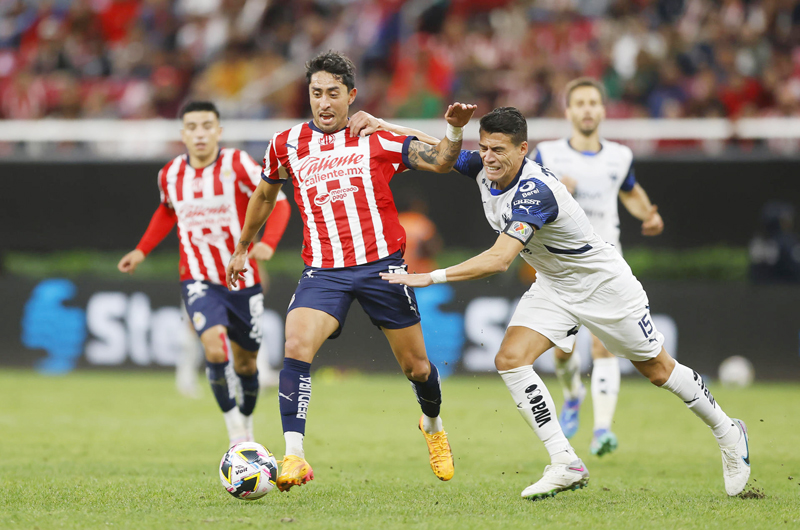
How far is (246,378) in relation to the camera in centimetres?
789

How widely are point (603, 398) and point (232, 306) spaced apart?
3064 millimetres

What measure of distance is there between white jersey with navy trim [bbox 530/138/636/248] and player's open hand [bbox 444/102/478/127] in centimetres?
244

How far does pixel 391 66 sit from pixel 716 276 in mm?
6352

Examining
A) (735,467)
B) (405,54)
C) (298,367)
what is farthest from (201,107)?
(405,54)

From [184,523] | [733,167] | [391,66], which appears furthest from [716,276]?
[184,523]

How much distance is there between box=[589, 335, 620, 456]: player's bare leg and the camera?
7605mm

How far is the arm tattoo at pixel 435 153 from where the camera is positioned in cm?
604

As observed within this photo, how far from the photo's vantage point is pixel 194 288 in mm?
7797

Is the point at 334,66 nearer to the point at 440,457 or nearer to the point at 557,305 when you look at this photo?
the point at 557,305

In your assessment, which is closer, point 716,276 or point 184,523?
point 184,523

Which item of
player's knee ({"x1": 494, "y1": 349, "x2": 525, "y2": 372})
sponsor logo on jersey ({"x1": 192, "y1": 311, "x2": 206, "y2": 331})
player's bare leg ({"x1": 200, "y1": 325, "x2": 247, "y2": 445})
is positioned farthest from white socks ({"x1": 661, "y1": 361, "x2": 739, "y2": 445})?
sponsor logo on jersey ({"x1": 192, "y1": 311, "x2": 206, "y2": 331})

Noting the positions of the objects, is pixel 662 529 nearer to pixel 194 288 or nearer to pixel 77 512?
pixel 77 512

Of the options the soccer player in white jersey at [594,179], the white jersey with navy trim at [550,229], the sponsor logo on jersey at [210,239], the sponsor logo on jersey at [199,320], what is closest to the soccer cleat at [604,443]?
the soccer player in white jersey at [594,179]

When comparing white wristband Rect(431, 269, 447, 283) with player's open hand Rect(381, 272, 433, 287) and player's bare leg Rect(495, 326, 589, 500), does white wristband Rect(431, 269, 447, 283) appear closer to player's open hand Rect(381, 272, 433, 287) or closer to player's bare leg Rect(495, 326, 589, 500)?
player's open hand Rect(381, 272, 433, 287)
